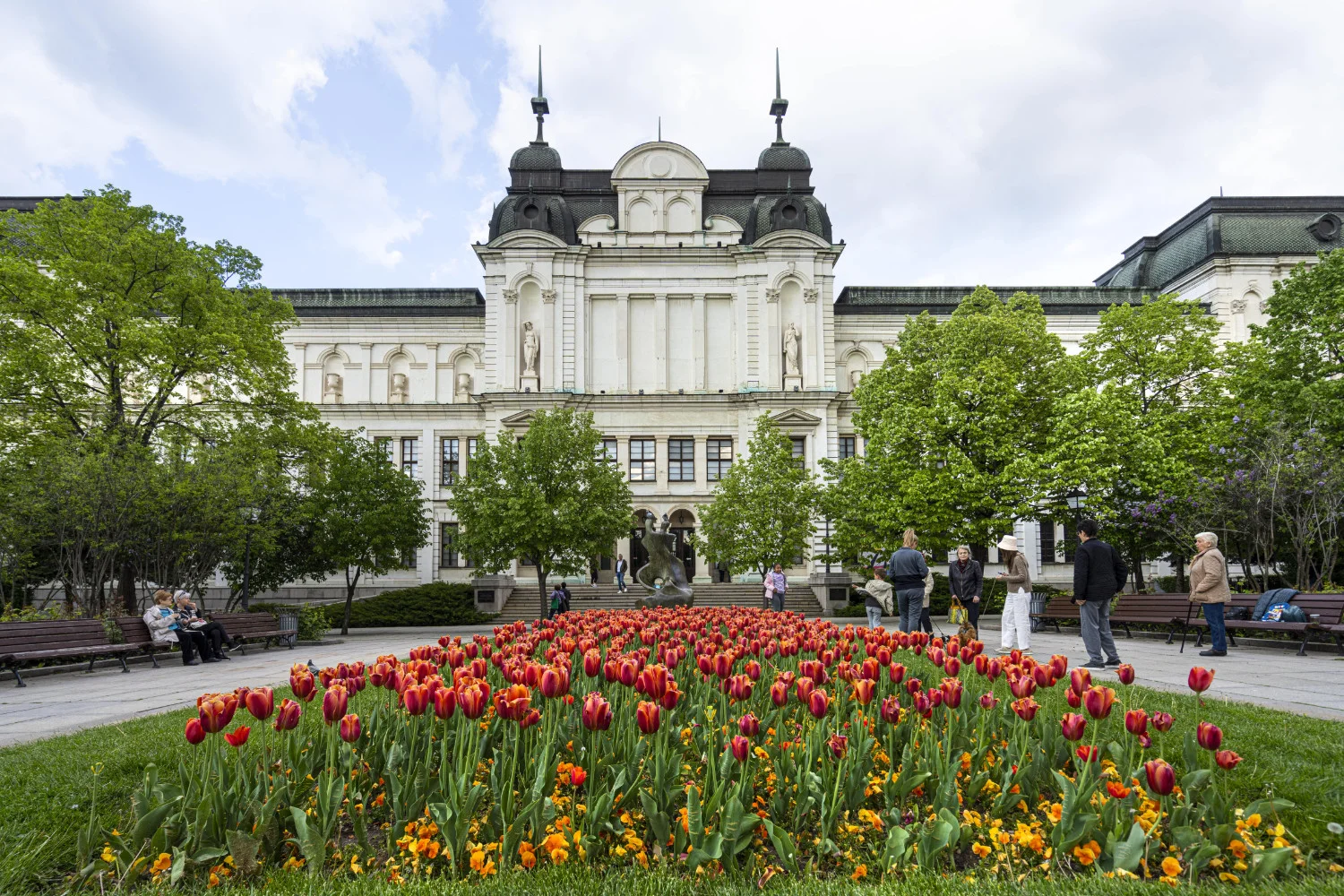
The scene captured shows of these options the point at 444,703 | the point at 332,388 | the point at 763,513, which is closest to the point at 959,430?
the point at 763,513

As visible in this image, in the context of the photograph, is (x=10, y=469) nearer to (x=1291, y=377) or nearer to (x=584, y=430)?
(x=584, y=430)

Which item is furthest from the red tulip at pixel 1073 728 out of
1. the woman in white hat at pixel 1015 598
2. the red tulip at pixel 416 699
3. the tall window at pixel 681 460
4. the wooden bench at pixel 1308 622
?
the tall window at pixel 681 460

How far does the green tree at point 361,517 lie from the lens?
105ft

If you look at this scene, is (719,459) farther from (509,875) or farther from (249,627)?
(509,875)

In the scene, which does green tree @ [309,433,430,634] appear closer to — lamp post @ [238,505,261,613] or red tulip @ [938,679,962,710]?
lamp post @ [238,505,261,613]

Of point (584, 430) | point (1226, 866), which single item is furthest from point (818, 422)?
point (1226, 866)

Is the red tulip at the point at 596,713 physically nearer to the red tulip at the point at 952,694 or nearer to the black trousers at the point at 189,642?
the red tulip at the point at 952,694

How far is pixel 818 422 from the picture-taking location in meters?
44.9

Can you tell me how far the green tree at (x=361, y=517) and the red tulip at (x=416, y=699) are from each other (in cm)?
2857

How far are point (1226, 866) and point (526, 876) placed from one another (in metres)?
3.31

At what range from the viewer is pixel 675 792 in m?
4.45

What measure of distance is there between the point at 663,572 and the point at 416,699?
53.8 ft

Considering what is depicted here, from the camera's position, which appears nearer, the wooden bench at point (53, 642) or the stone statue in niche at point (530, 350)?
the wooden bench at point (53, 642)

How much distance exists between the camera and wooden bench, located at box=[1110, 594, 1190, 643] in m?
18.6
